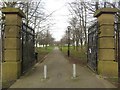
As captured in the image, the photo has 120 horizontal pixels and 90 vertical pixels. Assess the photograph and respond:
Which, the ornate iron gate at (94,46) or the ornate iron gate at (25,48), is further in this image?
the ornate iron gate at (94,46)

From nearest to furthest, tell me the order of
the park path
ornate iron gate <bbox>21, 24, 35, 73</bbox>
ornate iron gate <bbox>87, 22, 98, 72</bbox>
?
the park path → ornate iron gate <bbox>21, 24, 35, 73</bbox> → ornate iron gate <bbox>87, 22, 98, 72</bbox>

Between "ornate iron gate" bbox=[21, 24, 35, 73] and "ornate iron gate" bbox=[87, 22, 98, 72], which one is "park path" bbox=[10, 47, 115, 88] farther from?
"ornate iron gate" bbox=[87, 22, 98, 72]

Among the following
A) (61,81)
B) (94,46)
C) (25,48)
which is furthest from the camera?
(94,46)

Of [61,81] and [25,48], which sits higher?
[25,48]

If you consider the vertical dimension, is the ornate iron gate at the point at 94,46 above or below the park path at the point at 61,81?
above

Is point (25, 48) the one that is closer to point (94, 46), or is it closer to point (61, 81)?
point (94, 46)

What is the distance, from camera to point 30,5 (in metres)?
29.2

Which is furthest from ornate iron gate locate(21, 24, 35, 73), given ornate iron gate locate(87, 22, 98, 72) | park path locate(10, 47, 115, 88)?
ornate iron gate locate(87, 22, 98, 72)

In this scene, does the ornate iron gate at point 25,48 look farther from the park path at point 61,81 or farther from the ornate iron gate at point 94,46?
the ornate iron gate at point 94,46

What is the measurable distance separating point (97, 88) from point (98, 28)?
5.09m

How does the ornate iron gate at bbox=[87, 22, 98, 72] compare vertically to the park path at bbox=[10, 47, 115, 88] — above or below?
above

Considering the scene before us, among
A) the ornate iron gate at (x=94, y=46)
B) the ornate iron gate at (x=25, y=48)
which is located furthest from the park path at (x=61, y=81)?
the ornate iron gate at (x=94, y=46)

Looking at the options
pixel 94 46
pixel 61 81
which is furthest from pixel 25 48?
pixel 61 81

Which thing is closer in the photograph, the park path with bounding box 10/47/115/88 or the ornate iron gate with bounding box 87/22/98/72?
the park path with bounding box 10/47/115/88
